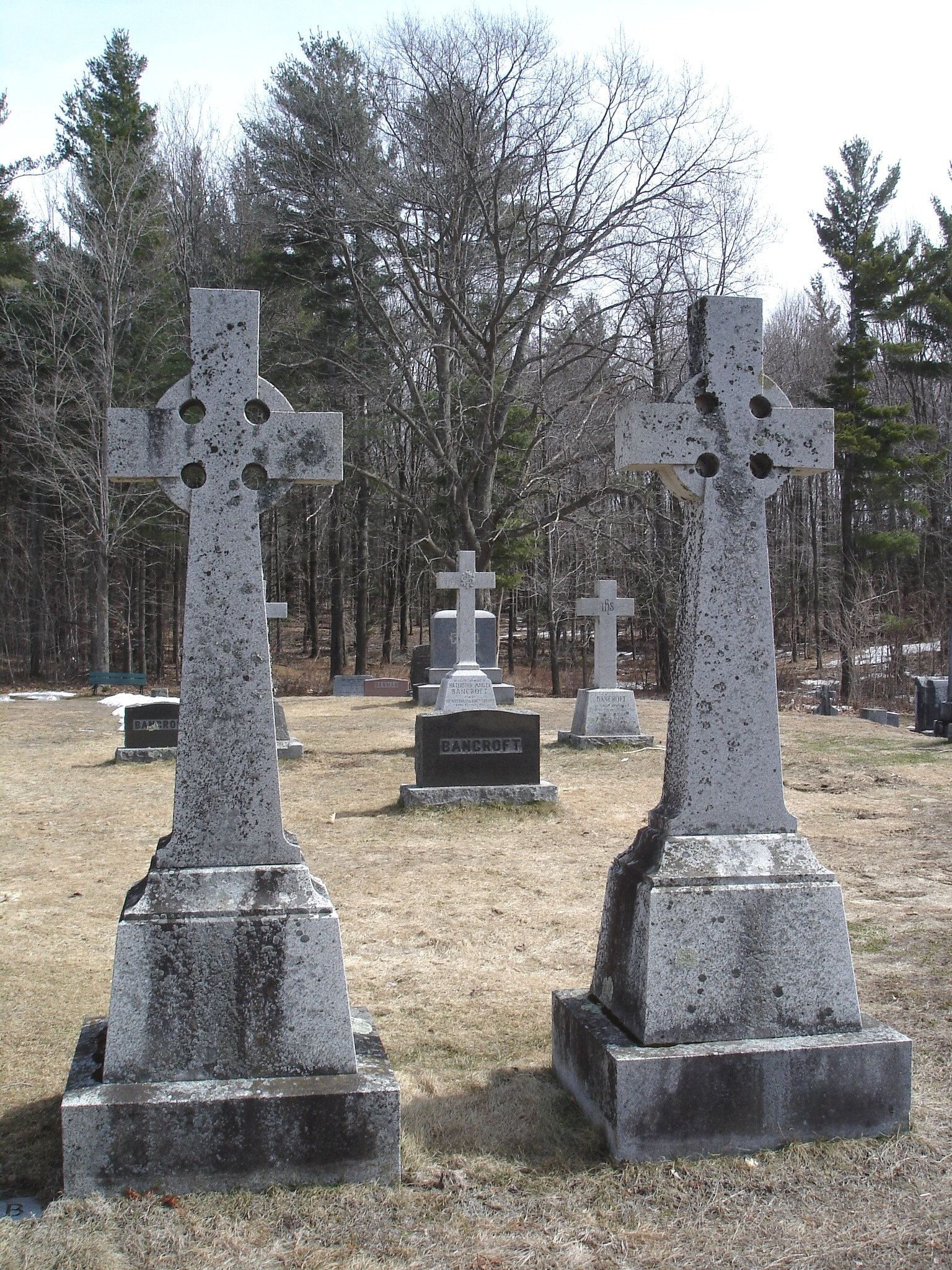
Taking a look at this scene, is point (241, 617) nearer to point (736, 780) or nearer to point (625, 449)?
point (625, 449)

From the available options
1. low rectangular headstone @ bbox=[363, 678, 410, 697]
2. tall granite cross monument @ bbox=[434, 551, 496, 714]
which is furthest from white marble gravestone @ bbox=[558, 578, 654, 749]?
low rectangular headstone @ bbox=[363, 678, 410, 697]

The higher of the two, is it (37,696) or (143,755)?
(37,696)

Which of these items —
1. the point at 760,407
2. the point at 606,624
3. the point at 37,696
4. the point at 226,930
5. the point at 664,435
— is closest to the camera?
the point at 226,930

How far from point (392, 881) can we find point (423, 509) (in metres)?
20.2

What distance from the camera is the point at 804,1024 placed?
3.40 meters

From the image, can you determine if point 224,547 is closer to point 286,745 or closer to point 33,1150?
point 33,1150

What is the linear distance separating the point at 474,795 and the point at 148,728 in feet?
17.3

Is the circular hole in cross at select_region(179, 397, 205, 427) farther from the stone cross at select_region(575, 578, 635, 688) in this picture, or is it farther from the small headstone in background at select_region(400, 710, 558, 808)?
the stone cross at select_region(575, 578, 635, 688)

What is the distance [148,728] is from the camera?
13.3 metres

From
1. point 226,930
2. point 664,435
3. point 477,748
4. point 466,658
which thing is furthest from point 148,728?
point 664,435

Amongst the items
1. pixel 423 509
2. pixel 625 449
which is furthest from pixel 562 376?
pixel 625 449

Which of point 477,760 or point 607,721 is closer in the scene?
point 477,760

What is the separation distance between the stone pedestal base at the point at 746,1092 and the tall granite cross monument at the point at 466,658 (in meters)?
9.84

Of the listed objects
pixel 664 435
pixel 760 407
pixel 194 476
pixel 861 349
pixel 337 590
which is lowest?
pixel 194 476
